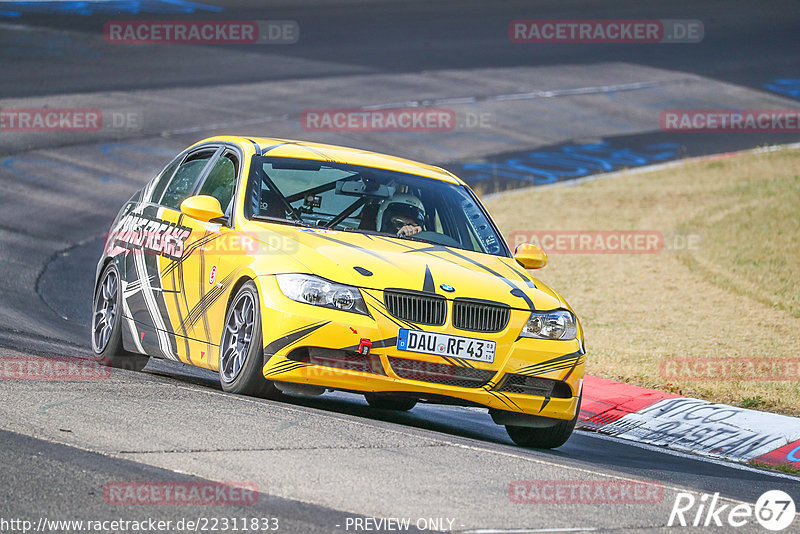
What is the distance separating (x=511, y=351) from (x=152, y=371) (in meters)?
3.51

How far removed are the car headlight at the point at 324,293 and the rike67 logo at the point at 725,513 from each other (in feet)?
7.04

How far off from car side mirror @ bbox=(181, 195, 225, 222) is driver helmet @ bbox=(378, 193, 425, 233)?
3.70ft

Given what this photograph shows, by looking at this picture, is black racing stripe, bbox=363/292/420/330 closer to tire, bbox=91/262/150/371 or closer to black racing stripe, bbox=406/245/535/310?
black racing stripe, bbox=406/245/535/310

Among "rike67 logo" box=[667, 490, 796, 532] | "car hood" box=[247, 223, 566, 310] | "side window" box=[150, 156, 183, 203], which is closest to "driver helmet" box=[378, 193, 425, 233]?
"car hood" box=[247, 223, 566, 310]

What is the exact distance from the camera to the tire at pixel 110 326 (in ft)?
31.4

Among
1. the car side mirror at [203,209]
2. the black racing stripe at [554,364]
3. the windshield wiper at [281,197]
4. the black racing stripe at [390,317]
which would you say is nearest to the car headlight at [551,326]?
the black racing stripe at [554,364]

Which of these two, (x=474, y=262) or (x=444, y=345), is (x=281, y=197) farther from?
(x=444, y=345)

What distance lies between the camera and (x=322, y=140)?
24.0 metres

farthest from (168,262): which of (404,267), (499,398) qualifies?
(499,398)

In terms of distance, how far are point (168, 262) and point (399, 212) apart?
5.42ft

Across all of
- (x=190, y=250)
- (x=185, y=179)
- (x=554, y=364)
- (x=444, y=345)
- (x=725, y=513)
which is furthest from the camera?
(x=185, y=179)

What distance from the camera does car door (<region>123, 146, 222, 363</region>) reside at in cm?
854

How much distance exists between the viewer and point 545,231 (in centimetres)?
2044

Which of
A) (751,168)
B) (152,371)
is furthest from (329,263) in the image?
(751,168)
